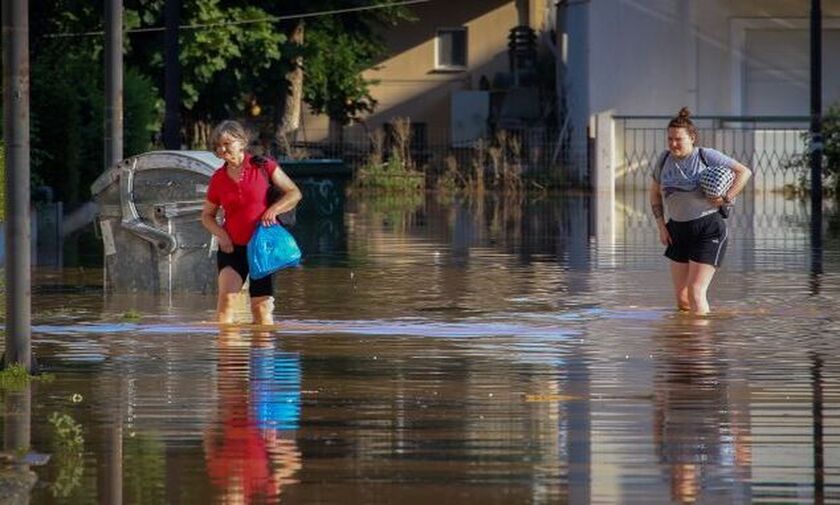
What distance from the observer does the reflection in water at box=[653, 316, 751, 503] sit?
855 centimetres

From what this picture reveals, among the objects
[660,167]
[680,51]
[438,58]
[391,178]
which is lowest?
[660,167]

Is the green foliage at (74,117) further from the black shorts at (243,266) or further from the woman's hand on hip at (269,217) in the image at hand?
the woman's hand on hip at (269,217)

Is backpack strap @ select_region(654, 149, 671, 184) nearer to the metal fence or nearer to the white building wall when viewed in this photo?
the metal fence

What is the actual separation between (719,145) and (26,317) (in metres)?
30.3

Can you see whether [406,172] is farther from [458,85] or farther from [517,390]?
[517,390]

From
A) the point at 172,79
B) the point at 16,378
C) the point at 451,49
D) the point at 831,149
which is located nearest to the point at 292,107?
the point at 451,49

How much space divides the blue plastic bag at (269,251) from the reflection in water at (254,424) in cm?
52

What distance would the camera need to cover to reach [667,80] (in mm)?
40719

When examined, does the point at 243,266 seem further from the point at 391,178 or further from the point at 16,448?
the point at 391,178

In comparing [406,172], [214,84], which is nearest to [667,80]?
[406,172]

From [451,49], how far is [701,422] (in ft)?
161

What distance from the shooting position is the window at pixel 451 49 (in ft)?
193

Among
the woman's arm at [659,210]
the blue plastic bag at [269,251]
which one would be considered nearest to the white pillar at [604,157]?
the woman's arm at [659,210]

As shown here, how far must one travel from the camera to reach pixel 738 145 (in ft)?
132
